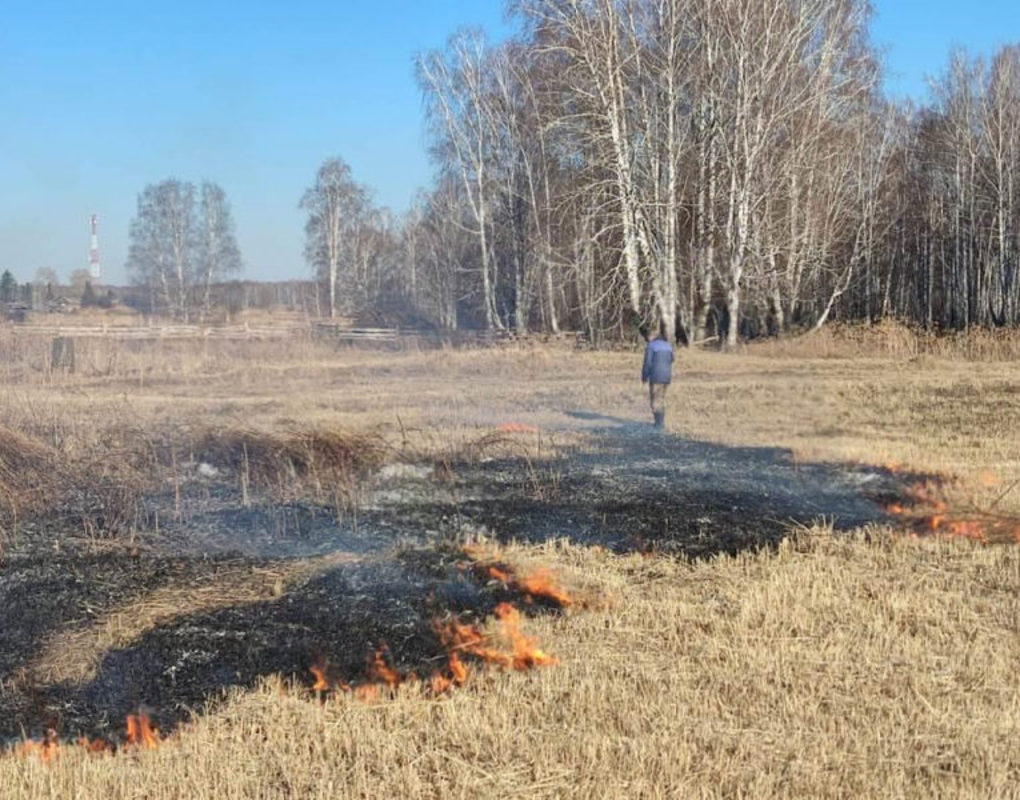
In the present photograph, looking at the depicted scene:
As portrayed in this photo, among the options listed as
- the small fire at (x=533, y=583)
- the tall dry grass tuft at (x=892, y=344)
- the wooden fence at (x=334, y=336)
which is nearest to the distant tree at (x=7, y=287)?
the wooden fence at (x=334, y=336)

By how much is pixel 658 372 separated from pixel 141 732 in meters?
10.8

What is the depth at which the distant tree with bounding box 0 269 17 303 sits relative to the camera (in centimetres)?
7675

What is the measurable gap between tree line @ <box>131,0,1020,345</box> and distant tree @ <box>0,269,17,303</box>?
46.6 meters

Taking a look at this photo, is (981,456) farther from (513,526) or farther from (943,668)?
(943,668)

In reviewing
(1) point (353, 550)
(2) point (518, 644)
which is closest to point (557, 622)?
(2) point (518, 644)

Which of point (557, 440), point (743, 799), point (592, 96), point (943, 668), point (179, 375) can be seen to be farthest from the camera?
point (592, 96)

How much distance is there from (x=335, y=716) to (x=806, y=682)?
2319 millimetres

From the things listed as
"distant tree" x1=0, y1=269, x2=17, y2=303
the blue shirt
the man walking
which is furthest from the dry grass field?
"distant tree" x1=0, y1=269, x2=17, y2=303

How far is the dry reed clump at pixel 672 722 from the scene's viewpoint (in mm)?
3887

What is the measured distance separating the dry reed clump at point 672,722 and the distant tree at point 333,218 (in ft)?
188

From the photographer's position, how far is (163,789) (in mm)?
3871

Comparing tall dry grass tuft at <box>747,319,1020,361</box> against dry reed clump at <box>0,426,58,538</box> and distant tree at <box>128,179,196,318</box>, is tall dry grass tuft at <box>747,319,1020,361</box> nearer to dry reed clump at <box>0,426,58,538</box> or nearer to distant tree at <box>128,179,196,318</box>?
dry reed clump at <box>0,426,58,538</box>

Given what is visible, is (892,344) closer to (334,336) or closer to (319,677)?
(334,336)

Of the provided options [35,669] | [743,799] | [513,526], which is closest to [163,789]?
[35,669]
